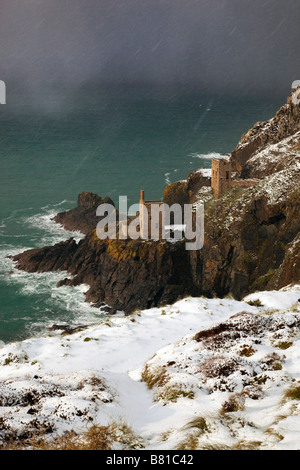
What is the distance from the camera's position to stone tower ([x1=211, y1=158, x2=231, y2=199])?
271 feet

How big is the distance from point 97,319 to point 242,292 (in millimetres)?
24948

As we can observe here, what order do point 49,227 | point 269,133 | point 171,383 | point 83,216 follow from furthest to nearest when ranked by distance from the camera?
point 49,227 < point 83,216 < point 269,133 < point 171,383

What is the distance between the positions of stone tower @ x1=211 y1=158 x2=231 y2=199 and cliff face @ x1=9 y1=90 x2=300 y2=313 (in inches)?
88.1

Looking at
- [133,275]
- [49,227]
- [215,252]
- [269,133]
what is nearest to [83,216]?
[49,227]

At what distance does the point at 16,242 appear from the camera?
103 metres

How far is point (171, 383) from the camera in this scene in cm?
1273

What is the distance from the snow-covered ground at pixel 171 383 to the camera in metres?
9.80

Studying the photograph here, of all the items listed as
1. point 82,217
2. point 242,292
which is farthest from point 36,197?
point 242,292

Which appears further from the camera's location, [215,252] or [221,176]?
[221,176]

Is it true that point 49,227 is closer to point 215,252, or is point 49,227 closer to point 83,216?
point 83,216

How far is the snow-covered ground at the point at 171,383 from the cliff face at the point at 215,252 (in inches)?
1707

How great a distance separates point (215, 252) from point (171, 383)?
62745 mm
